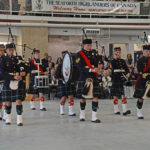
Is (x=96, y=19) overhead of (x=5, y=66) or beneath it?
overhead

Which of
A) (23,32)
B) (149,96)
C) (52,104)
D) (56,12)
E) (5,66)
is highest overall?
(56,12)

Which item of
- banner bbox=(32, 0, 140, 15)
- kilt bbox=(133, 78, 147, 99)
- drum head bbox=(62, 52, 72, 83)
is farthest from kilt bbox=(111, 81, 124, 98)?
banner bbox=(32, 0, 140, 15)

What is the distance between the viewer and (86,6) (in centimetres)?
1205

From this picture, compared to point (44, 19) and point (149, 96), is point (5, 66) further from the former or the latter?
point (44, 19)

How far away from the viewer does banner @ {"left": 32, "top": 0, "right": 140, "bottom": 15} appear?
11.7 meters

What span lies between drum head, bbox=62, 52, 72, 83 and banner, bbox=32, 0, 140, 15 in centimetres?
652

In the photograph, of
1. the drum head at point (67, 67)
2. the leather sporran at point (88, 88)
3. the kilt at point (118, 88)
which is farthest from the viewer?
the kilt at point (118, 88)

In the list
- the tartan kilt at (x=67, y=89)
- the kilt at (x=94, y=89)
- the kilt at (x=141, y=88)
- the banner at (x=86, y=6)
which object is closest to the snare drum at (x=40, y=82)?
the tartan kilt at (x=67, y=89)

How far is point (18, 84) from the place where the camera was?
495 cm

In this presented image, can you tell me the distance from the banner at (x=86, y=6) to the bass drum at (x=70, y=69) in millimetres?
6605

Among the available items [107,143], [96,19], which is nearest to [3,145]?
[107,143]

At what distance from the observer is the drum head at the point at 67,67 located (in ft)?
17.8

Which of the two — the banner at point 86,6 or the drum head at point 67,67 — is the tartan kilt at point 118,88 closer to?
the drum head at point 67,67

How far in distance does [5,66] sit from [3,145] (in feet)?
5.16
